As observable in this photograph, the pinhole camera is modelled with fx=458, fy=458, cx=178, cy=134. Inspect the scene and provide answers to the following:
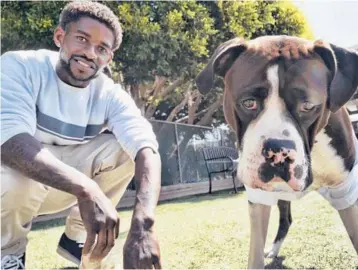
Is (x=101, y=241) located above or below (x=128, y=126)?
below

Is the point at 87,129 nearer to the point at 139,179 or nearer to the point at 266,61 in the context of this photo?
the point at 139,179

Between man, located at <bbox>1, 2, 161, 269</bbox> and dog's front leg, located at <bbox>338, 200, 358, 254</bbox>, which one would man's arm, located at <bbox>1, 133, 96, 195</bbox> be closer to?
man, located at <bbox>1, 2, 161, 269</bbox>

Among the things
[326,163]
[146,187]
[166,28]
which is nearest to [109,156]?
[146,187]

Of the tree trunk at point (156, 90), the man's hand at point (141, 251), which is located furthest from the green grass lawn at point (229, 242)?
the tree trunk at point (156, 90)

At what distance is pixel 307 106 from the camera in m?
1.71

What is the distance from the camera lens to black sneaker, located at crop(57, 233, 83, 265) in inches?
87.0

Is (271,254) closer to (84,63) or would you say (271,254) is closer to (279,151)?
(279,151)

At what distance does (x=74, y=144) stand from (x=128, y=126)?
0.31 meters

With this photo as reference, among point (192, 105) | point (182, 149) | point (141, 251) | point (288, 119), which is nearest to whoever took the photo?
point (141, 251)

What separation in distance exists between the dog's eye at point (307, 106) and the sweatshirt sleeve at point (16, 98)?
1.03 metres

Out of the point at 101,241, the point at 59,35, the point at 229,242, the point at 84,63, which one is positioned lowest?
the point at 229,242

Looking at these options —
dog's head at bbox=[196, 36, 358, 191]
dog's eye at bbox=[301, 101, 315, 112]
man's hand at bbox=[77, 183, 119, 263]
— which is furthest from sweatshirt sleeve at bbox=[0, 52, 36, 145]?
dog's eye at bbox=[301, 101, 315, 112]

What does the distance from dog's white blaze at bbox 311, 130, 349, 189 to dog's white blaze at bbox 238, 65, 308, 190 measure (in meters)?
0.31

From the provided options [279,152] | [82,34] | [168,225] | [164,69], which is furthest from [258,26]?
[279,152]
